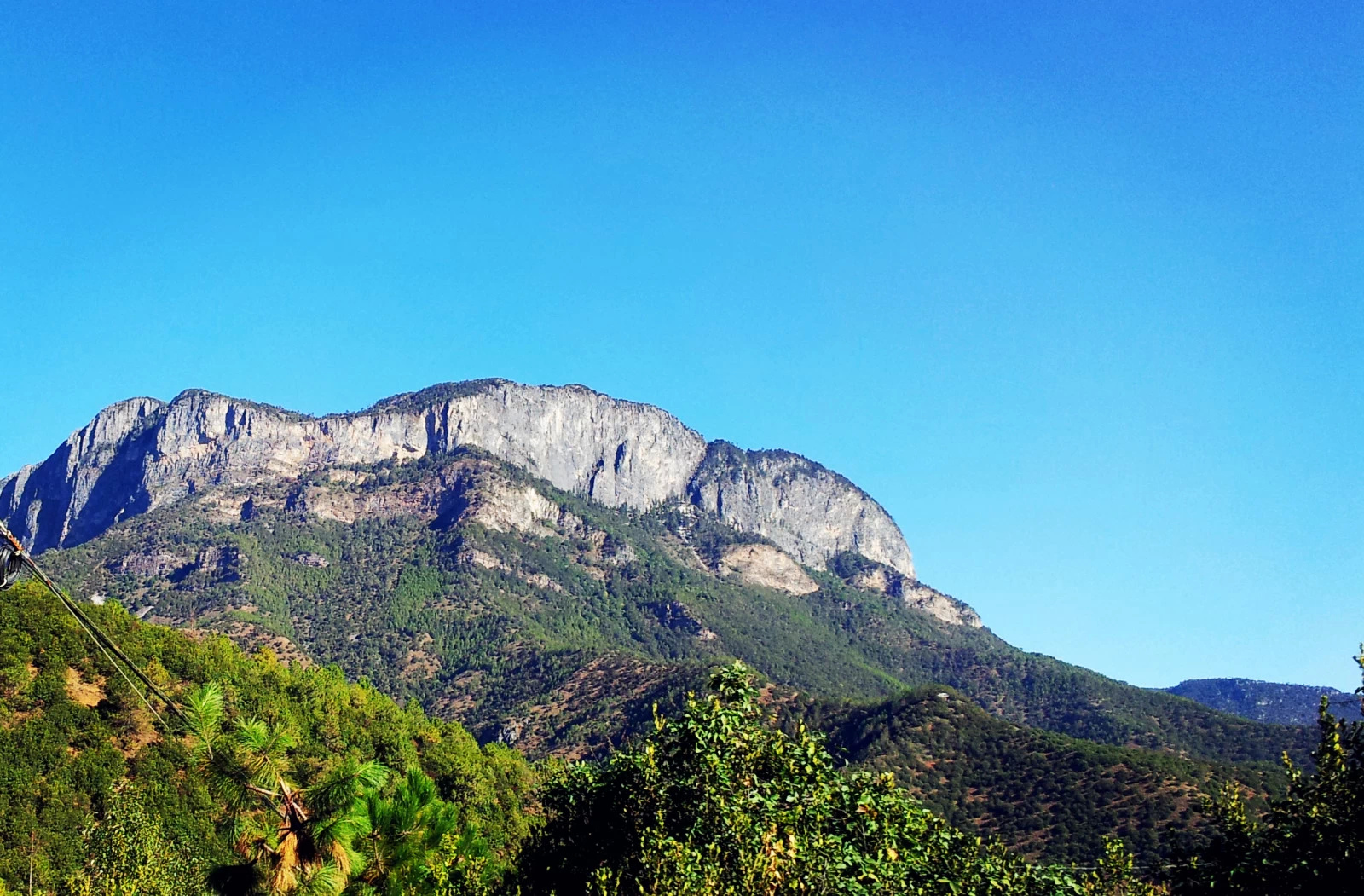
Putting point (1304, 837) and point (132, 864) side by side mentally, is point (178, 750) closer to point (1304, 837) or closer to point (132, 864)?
point (132, 864)

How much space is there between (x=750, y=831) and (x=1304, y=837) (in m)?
9.03

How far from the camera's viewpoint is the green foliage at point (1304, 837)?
1471 centimetres

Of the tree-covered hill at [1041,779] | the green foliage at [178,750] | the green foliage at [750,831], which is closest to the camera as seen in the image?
the green foliage at [750,831]

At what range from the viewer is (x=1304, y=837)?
1577 cm

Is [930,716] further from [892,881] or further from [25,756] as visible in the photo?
[892,881]

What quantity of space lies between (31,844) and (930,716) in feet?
305

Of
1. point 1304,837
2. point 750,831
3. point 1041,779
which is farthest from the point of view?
point 1041,779

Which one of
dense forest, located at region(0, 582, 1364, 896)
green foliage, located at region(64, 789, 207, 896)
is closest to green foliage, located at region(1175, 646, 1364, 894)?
dense forest, located at region(0, 582, 1364, 896)

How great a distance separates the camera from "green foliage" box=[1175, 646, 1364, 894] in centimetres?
1471

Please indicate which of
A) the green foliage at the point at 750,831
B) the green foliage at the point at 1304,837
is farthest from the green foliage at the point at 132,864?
the green foliage at the point at 1304,837

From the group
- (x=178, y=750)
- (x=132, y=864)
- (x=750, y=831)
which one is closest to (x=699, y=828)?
(x=750, y=831)

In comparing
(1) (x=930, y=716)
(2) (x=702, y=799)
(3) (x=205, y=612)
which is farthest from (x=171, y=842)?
(3) (x=205, y=612)

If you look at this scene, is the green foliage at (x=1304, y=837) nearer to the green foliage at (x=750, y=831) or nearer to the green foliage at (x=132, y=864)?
the green foliage at (x=750, y=831)

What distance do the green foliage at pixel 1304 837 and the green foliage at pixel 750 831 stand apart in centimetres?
159
